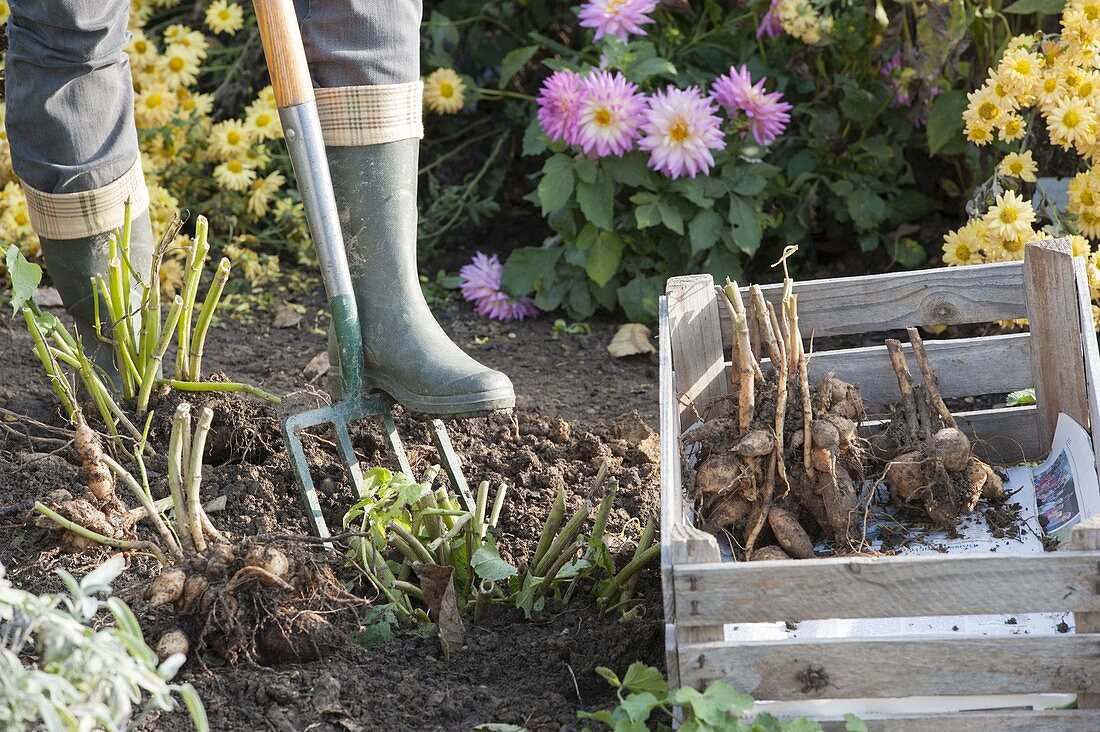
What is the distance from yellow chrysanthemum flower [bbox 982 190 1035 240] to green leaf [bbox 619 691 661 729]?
1557 mm

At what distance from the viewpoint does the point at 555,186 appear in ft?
9.81

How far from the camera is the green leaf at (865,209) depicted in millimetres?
3105

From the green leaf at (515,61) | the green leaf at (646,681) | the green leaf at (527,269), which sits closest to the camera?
the green leaf at (646,681)

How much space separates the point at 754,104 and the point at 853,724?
1945 millimetres

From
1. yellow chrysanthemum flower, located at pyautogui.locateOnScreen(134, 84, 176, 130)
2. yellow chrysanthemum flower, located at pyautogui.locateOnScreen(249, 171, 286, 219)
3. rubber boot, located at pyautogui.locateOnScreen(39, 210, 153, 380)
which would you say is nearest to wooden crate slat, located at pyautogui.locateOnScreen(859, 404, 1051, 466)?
rubber boot, located at pyautogui.locateOnScreen(39, 210, 153, 380)

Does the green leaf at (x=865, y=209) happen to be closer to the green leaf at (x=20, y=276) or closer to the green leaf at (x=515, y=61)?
the green leaf at (x=515, y=61)

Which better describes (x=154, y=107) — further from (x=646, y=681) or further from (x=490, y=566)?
(x=646, y=681)

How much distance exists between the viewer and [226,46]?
399 cm

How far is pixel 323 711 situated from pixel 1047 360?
1268 millimetres

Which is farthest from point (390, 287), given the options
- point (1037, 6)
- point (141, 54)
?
point (141, 54)

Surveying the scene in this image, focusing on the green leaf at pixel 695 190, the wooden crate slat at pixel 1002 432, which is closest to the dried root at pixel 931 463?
the wooden crate slat at pixel 1002 432

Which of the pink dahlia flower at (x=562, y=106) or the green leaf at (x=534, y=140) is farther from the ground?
the pink dahlia flower at (x=562, y=106)

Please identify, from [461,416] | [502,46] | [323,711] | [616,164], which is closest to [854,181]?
[616,164]

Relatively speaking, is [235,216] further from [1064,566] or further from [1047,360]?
[1064,566]
